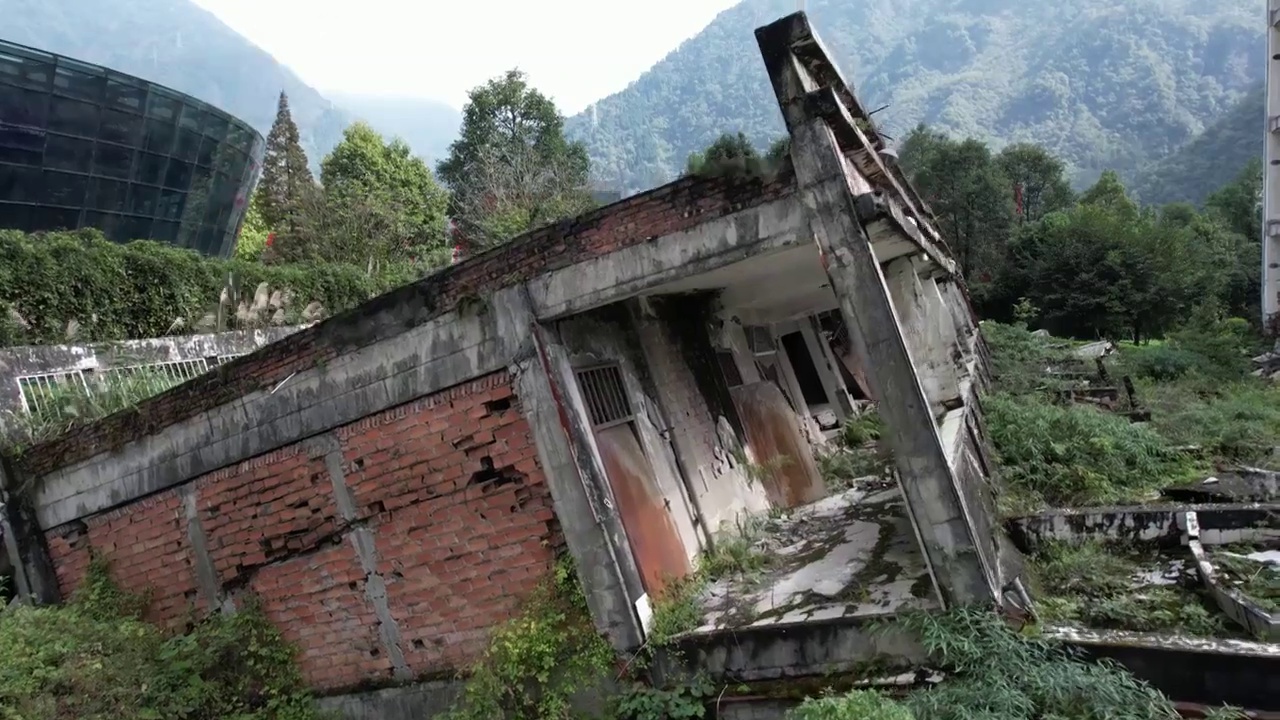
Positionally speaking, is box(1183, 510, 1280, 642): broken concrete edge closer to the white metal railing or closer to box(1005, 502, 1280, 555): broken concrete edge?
box(1005, 502, 1280, 555): broken concrete edge

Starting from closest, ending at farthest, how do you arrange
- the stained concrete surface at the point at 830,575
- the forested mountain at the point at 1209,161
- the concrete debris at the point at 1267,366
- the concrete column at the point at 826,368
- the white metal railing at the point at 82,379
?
the stained concrete surface at the point at 830,575
the white metal railing at the point at 82,379
the concrete column at the point at 826,368
the concrete debris at the point at 1267,366
the forested mountain at the point at 1209,161

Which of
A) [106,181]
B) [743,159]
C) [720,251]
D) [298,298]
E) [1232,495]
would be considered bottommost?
[1232,495]

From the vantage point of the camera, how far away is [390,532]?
5906mm

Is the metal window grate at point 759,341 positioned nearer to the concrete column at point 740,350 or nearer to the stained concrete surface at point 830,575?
the concrete column at point 740,350

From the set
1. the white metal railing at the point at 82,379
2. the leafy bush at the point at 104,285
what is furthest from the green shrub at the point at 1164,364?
the white metal railing at the point at 82,379

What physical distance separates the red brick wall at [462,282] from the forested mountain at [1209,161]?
6223 centimetres

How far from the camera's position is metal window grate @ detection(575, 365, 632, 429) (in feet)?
18.6

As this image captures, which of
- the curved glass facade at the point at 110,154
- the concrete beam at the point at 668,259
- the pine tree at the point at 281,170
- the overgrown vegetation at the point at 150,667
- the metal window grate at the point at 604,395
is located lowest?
the overgrown vegetation at the point at 150,667

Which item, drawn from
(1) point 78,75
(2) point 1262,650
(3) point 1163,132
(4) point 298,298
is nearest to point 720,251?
(2) point 1262,650

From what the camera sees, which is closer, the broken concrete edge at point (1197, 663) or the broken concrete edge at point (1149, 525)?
the broken concrete edge at point (1197, 663)

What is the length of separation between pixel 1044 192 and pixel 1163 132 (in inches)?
2105

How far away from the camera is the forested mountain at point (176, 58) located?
548 feet

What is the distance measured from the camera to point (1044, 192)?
36656 mm

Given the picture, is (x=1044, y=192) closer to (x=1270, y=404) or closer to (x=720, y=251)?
(x=1270, y=404)
